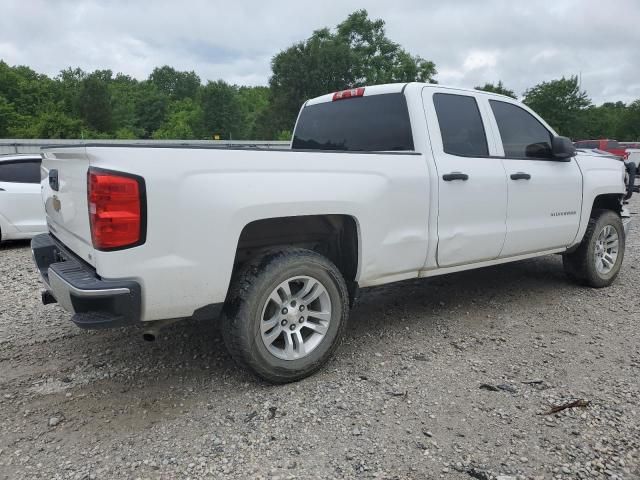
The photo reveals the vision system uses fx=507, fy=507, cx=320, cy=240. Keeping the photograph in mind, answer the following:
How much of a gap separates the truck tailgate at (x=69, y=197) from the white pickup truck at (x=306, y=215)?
0.05 feet

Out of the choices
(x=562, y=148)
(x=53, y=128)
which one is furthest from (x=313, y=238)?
(x=53, y=128)

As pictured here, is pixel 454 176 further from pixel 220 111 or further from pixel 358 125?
pixel 220 111

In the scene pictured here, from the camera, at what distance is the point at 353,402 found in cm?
295

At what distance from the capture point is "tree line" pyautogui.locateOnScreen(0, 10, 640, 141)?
50.1 metres

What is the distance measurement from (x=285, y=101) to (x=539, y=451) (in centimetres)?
5111

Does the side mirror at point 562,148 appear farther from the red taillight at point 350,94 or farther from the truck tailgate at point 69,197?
the truck tailgate at point 69,197

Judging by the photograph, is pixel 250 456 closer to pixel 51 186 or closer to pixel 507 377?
pixel 507 377

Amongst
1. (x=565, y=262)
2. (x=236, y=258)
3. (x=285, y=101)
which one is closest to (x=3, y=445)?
(x=236, y=258)

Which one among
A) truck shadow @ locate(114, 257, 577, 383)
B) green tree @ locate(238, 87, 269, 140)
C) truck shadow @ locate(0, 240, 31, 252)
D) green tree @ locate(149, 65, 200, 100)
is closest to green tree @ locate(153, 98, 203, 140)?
green tree @ locate(238, 87, 269, 140)

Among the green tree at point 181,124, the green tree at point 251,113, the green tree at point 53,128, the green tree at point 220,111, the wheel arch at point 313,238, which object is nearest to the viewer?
the wheel arch at point 313,238

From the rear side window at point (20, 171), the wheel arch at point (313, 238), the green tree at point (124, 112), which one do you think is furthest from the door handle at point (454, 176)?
the green tree at point (124, 112)

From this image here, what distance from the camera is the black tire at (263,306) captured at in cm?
288

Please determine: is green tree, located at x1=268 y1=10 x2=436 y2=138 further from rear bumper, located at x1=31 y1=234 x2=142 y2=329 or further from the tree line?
rear bumper, located at x1=31 y1=234 x2=142 y2=329

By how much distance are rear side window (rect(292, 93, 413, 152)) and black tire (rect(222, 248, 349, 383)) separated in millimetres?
1273
